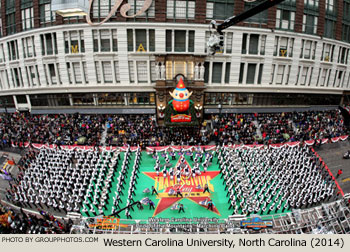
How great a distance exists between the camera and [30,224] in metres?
16.4

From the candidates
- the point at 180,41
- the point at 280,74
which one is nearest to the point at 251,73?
the point at 280,74

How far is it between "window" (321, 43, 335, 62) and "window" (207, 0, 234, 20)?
16.3 meters

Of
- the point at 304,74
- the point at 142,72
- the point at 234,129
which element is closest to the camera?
the point at 234,129

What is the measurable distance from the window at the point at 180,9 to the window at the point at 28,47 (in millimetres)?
20258

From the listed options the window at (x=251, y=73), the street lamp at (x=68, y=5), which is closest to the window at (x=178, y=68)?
the window at (x=251, y=73)

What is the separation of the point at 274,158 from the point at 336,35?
24.8 meters

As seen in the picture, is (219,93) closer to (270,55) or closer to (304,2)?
(270,55)

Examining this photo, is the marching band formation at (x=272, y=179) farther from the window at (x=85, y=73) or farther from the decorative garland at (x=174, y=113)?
the window at (x=85, y=73)

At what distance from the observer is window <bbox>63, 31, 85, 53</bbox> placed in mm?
29797

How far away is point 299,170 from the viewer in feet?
70.9

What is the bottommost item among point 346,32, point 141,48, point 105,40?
point 141,48

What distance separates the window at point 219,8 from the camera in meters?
29.3

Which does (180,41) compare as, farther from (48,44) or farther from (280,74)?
(48,44)

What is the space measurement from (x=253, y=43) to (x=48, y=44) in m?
29.4
